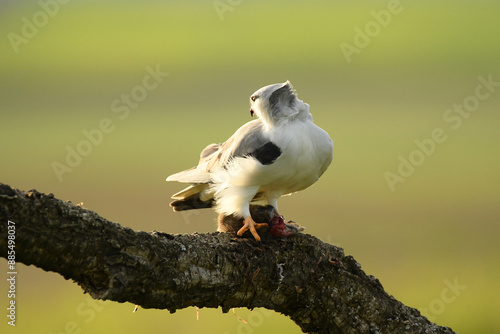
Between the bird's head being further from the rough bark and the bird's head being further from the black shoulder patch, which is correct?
the rough bark

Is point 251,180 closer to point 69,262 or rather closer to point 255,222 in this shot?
point 255,222

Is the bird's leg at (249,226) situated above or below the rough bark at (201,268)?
above

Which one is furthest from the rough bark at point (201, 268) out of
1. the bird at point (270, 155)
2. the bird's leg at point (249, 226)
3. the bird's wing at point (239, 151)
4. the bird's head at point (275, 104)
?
the bird's head at point (275, 104)

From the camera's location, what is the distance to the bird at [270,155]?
236 inches

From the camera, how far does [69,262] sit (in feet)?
13.2

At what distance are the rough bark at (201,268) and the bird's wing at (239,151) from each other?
0.94 metres

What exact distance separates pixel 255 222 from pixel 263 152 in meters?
0.84

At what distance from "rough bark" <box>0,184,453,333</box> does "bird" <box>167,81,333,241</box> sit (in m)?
0.53

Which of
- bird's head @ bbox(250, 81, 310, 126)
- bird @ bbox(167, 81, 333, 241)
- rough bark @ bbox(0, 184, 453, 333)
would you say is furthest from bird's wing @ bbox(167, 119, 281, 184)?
rough bark @ bbox(0, 184, 453, 333)

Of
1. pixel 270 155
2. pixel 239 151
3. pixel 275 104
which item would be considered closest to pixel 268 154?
pixel 270 155

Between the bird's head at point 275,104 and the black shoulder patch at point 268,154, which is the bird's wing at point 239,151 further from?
the bird's head at point 275,104

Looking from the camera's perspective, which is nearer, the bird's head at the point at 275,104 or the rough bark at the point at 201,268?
the rough bark at the point at 201,268

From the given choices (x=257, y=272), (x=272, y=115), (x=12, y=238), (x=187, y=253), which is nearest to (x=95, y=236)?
(x=12, y=238)

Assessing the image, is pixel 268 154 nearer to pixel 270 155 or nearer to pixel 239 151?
pixel 270 155
